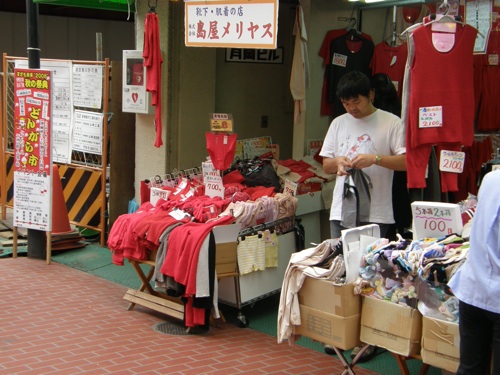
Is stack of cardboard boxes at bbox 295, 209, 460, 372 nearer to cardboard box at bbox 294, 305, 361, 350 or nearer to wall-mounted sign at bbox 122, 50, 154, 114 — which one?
cardboard box at bbox 294, 305, 361, 350

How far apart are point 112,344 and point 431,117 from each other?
10.7ft

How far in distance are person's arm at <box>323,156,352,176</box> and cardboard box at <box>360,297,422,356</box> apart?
57.8 inches

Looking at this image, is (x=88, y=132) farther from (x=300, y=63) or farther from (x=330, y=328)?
Answer: (x=330, y=328)

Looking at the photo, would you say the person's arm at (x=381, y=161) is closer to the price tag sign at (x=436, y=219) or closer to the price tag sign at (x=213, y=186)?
the price tag sign at (x=436, y=219)

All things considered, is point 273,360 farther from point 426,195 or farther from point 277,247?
point 426,195

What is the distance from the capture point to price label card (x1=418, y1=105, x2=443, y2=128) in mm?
5395

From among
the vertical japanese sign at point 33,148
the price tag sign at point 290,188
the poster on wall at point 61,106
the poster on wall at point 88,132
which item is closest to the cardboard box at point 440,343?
the price tag sign at point 290,188

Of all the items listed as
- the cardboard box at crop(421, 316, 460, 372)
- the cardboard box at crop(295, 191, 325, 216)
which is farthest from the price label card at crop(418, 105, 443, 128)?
the cardboard box at crop(295, 191, 325, 216)

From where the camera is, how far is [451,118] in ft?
17.7

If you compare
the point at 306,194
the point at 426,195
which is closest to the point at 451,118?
the point at 426,195

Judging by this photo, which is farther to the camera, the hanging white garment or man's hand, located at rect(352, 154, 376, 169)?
the hanging white garment

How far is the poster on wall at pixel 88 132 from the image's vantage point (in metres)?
9.30

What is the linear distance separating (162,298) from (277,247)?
121 cm

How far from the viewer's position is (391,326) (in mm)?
4426
